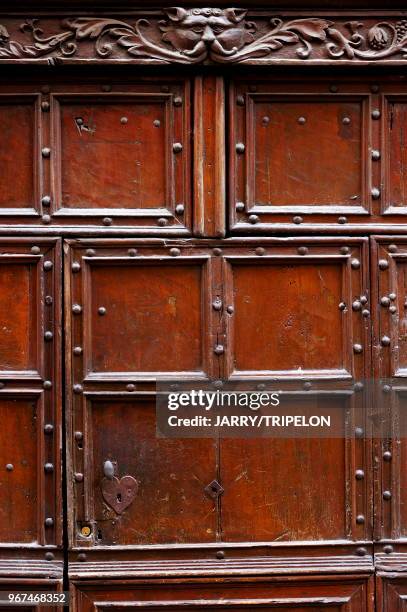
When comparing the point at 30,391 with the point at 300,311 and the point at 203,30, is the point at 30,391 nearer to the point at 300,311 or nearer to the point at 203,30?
the point at 300,311

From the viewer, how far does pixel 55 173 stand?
2.31 metres

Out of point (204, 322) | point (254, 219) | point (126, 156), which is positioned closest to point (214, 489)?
point (204, 322)

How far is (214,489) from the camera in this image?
234cm

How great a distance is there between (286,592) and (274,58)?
5.28 feet

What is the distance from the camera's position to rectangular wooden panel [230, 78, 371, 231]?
2338mm

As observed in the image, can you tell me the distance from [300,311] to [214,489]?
1.97 feet

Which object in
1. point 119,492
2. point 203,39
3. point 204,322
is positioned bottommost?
point 119,492

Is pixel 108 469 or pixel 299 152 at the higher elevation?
pixel 299 152

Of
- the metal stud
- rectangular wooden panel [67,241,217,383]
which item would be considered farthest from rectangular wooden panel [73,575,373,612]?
the metal stud

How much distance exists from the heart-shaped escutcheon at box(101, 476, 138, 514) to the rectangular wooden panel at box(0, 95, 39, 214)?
0.85 meters

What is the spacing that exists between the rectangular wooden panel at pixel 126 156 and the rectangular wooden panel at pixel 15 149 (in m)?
0.08

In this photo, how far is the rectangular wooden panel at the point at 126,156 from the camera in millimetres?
2324

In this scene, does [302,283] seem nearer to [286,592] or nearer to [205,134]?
[205,134]

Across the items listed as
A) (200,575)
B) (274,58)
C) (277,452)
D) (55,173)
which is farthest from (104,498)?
(274,58)
